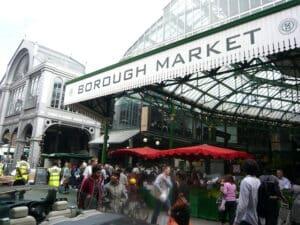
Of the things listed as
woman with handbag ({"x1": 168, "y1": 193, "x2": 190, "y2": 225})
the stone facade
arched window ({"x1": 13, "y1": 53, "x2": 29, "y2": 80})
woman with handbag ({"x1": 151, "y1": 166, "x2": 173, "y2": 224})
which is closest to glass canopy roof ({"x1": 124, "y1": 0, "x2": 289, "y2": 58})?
woman with handbag ({"x1": 151, "y1": 166, "x2": 173, "y2": 224})

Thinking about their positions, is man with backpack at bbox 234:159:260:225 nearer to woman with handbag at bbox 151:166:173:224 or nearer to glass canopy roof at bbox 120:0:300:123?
woman with handbag at bbox 151:166:173:224

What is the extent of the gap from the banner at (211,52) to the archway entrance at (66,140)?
93.6 ft

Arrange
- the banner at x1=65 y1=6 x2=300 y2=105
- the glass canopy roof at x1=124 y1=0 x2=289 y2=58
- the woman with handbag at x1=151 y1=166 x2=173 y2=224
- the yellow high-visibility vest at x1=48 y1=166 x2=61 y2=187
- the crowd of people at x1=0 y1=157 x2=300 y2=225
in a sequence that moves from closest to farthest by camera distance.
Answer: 1. the crowd of people at x1=0 y1=157 x2=300 y2=225
2. the banner at x1=65 y1=6 x2=300 y2=105
3. the woman with handbag at x1=151 y1=166 x2=173 y2=224
4. the glass canopy roof at x1=124 y1=0 x2=289 y2=58
5. the yellow high-visibility vest at x1=48 y1=166 x2=61 y2=187

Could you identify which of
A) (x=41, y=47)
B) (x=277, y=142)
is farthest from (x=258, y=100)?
(x=41, y=47)

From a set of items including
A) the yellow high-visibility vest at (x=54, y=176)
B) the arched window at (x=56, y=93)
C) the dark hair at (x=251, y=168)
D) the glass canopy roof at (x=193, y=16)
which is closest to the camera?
the dark hair at (x=251, y=168)

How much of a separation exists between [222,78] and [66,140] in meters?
30.0

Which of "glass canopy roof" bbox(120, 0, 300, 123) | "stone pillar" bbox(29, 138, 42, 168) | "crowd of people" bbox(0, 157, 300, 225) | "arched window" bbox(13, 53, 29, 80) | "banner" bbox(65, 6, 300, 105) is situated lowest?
"crowd of people" bbox(0, 157, 300, 225)

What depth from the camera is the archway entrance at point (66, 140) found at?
38.8 meters

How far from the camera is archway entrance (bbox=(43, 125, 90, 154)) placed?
38.8 meters

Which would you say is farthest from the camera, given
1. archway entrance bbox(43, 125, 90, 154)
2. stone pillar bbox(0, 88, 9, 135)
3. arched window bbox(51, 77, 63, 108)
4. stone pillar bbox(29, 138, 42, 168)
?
stone pillar bbox(0, 88, 9, 135)

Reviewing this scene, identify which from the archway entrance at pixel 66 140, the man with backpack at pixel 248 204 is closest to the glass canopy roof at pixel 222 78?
the man with backpack at pixel 248 204

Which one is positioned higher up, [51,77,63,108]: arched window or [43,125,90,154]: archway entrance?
[51,77,63,108]: arched window

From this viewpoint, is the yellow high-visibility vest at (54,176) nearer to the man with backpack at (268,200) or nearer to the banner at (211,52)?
the banner at (211,52)

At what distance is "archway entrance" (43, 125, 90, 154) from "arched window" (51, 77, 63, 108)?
4831 millimetres
